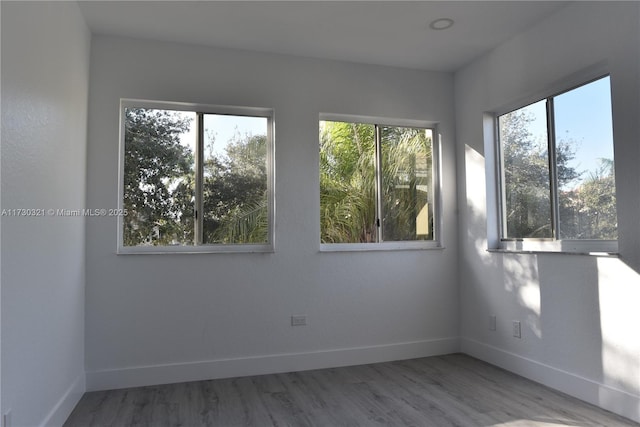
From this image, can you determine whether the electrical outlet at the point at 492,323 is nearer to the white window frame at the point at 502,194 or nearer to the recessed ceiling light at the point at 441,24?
the white window frame at the point at 502,194

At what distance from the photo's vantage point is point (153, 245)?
3357 mm

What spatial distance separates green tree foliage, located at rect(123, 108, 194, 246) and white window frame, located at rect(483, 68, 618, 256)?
8.20ft

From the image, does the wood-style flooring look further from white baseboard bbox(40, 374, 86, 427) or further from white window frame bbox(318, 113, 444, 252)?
white window frame bbox(318, 113, 444, 252)

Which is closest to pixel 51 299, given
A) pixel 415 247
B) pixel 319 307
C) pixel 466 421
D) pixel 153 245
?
pixel 153 245

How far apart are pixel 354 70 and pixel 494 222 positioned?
5.88 ft

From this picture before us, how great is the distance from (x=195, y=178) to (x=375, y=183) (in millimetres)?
1596

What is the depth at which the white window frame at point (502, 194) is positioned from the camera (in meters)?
2.79

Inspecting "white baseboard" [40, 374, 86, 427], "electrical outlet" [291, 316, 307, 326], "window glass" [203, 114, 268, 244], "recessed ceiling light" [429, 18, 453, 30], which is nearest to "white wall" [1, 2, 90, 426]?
"white baseboard" [40, 374, 86, 427]

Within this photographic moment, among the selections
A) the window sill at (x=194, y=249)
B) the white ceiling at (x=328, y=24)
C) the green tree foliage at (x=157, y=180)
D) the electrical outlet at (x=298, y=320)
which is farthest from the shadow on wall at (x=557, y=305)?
the green tree foliage at (x=157, y=180)

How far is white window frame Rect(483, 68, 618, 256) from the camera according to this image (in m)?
2.79

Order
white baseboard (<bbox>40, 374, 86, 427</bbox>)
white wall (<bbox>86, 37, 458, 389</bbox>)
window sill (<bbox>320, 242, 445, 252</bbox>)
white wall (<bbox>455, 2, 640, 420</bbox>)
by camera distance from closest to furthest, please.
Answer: white baseboard (<bbox>40, 374, 86, 427</bbox>) → white wall (<bbox>455, 2, 640, 420</bbox>) → white wall (<bbox>86, 37, 458, 389</bbox>) → window sill (<bbox>320, 242, 445, 252</bbox>)

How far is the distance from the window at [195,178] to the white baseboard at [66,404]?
956 mm

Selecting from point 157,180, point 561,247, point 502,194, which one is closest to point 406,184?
point 502,194

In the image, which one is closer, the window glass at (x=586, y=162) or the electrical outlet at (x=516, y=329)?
the window glass at (x=586, y=162)
